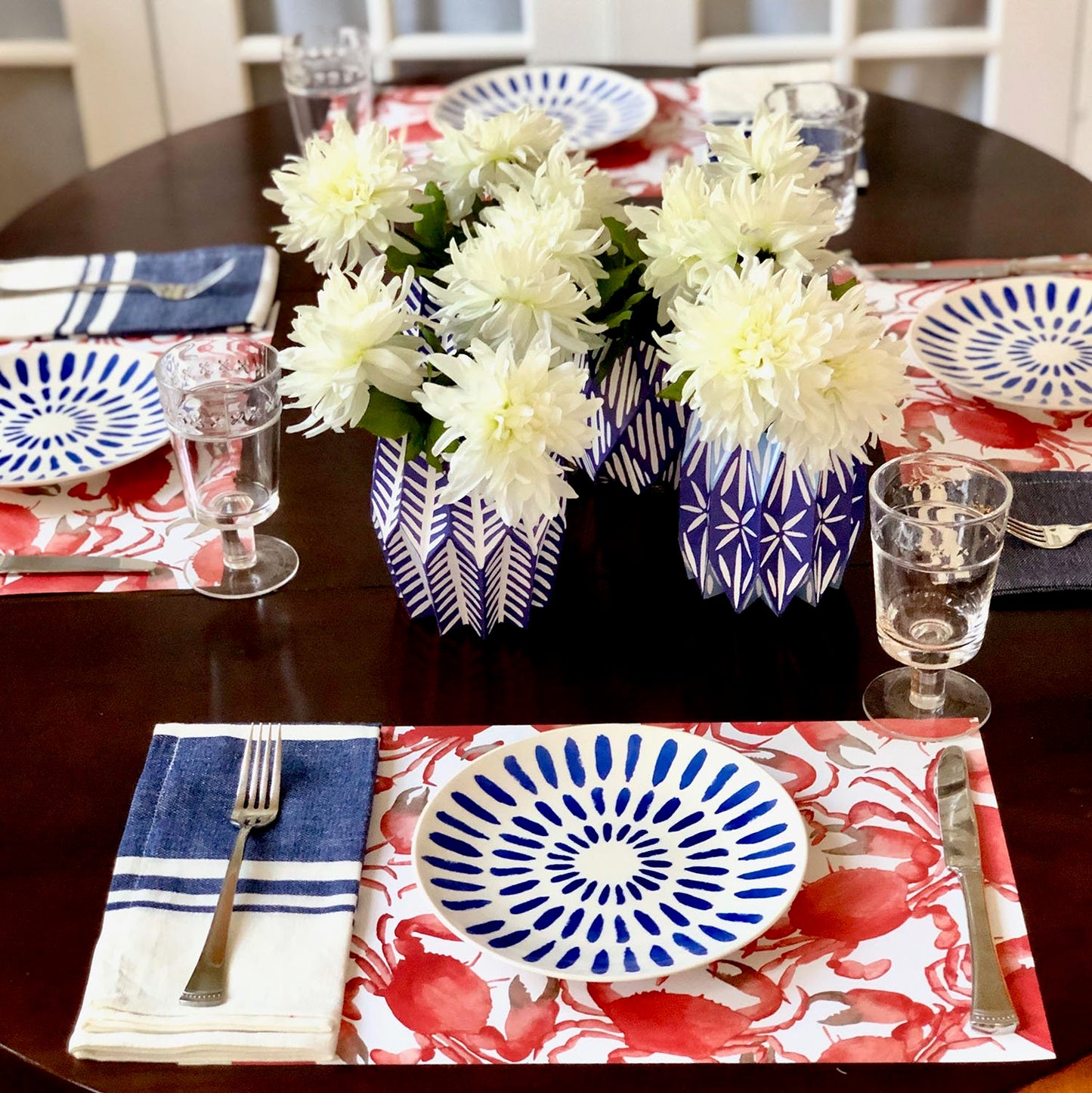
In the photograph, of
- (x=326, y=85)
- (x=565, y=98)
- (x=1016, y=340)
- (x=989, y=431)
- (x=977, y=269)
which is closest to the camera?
(x=989, y=431)

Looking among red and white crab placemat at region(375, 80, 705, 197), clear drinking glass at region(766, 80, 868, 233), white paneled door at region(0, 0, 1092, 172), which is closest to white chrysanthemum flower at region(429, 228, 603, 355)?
clear drinking glass at region(766, 80, 868, 233)

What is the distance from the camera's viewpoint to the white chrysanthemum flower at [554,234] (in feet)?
2.79

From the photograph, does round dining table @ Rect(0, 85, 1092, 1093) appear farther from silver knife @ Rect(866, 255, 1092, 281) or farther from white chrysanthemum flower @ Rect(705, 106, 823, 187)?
silver knife @ Rect(866, 255, 1092, 281)

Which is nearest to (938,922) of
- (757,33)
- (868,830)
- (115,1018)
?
(868,830)

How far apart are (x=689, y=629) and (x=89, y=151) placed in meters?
1.99

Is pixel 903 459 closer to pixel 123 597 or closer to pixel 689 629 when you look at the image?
pixel 689 629

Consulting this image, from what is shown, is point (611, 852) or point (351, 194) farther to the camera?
point (351, 194)

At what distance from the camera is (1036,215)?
1.48m

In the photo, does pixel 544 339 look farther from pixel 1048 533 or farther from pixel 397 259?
pixel 1048 533

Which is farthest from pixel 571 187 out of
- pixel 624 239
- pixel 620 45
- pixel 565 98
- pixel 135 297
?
pixel 620 45

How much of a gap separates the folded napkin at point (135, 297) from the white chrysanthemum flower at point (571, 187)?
0.46 m

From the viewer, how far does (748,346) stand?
0.78m

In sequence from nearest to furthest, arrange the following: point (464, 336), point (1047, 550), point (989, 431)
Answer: point (464, 336), point (1047, 550), point (989, 431)

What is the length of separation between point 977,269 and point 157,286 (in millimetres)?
796
